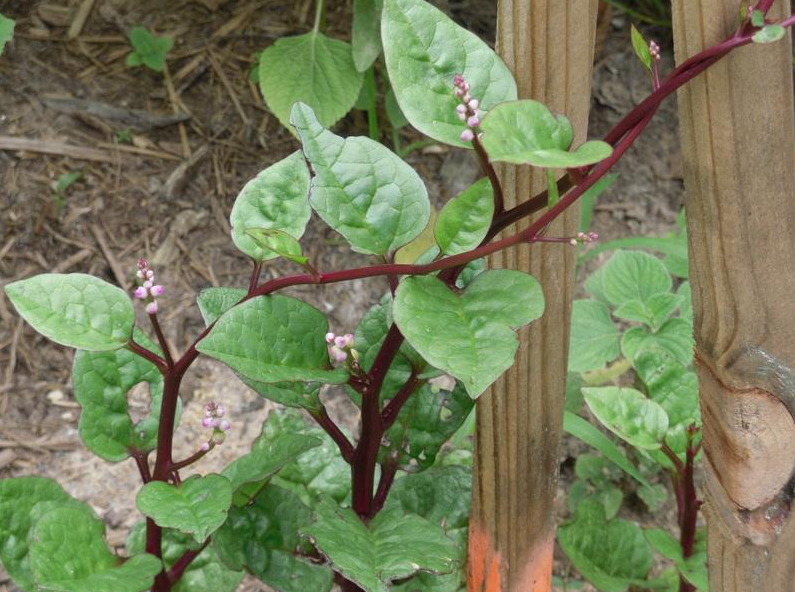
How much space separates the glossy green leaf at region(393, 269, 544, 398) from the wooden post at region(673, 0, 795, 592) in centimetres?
19

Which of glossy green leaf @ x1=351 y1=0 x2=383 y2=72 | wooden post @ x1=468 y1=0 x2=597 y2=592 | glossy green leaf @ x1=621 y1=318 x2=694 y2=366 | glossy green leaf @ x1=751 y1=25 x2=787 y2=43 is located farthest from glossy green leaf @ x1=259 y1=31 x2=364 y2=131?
glossy green leaf @ x1=751 y1=25 x2=787 y2=43

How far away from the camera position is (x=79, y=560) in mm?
1018

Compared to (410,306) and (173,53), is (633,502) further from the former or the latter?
(173,53)

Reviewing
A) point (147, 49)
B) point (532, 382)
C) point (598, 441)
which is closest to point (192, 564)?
point (532, 382)

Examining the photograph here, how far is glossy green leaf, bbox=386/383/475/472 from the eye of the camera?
1111 millimetres

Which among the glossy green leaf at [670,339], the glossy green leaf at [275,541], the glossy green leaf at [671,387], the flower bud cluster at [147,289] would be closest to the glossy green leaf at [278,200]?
the flower bud cluster at [147,289]

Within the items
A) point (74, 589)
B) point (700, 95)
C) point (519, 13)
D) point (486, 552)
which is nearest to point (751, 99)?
point (700, 95)

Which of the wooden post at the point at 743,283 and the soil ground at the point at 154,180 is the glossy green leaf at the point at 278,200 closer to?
the wooden post at the point at 743,283

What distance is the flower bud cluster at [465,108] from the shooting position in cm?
→ 80

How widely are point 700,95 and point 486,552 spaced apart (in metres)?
0.60

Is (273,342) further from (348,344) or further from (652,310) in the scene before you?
(652,310)

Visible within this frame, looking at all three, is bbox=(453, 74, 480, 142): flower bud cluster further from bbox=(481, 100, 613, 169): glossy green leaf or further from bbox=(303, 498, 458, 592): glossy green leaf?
bbox=(303, 498, 458, 592): glossy green leaf

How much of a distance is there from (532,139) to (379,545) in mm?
478

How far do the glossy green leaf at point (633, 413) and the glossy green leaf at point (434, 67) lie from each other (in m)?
0.48
